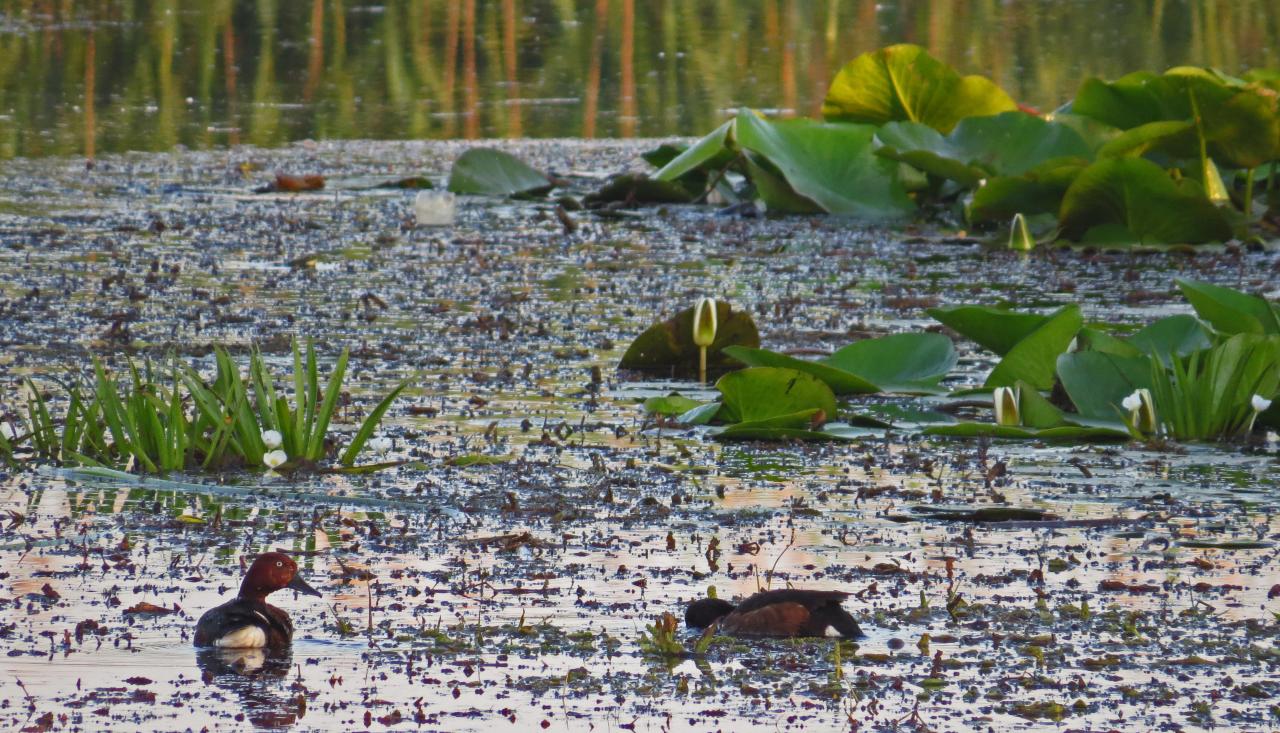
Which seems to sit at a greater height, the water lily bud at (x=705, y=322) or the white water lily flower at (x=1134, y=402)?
the water lily bud at (x=705, y=322)

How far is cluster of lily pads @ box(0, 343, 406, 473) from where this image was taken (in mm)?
5465

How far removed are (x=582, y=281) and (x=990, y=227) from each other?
9.24 ft

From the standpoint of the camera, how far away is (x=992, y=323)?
6527 millimetres

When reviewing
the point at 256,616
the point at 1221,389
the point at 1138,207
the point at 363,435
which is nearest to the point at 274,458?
the point at 363,435

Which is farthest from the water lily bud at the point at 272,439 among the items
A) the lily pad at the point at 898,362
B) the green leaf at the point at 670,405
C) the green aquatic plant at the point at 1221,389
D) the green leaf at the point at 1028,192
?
the green leaf at the point at 1028,192

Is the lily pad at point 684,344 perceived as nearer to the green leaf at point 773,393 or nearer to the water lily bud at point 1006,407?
the green leaf at point 773,393

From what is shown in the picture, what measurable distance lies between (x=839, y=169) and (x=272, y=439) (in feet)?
20.8

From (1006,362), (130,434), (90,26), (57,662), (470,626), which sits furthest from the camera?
(90,26)

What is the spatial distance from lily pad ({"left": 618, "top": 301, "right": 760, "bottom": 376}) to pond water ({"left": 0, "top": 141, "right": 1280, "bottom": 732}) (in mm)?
142

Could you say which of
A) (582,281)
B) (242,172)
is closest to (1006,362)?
(582,281)

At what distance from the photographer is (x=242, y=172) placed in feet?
43.4

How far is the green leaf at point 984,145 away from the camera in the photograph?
34.7 feet

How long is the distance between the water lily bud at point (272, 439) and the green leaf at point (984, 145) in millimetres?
5645

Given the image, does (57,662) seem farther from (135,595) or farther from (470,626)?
(470,626)
